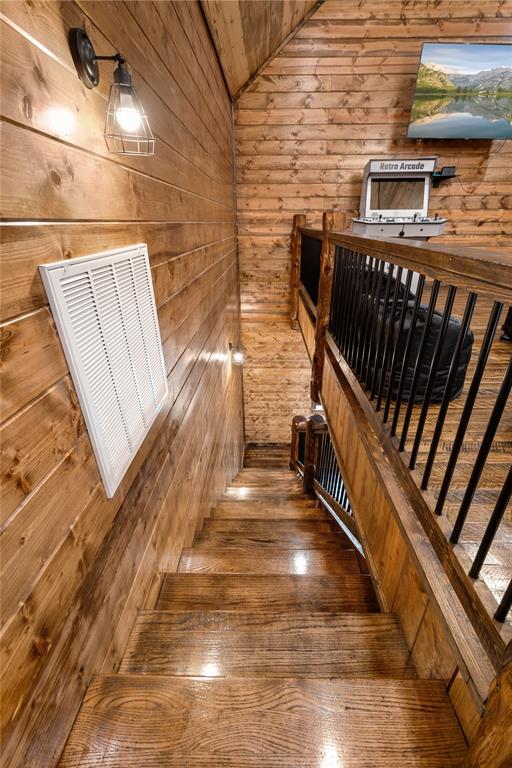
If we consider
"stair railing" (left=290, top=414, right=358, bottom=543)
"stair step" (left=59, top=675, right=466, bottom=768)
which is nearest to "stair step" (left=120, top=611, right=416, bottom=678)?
"stair step" (left=59, top=675, right=466, bottom=768)

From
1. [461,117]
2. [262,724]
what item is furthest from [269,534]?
[461,117]

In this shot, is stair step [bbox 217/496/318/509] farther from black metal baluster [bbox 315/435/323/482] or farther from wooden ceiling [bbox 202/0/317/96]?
wooden ceiling [bbox 202/0/317/96]

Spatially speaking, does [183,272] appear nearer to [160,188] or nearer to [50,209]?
[160,188]

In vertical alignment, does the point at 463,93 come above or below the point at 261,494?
above

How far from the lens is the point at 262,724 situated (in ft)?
3.24

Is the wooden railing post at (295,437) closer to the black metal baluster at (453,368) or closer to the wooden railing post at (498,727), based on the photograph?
the black metal baluster at (453,368)

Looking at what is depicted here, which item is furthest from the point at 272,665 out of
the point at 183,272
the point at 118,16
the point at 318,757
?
the point at 118,16

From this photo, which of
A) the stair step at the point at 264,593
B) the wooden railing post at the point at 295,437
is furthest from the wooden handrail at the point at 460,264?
the wooden railing post at the point at 295,437

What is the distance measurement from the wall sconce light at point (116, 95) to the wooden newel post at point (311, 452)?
3.78m

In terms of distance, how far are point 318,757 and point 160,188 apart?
2.13 m

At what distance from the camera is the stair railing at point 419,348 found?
0.83 meters

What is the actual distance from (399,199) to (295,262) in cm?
154

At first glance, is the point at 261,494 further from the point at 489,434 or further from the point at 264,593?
the point at 489,434

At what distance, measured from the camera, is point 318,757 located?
930 mm
